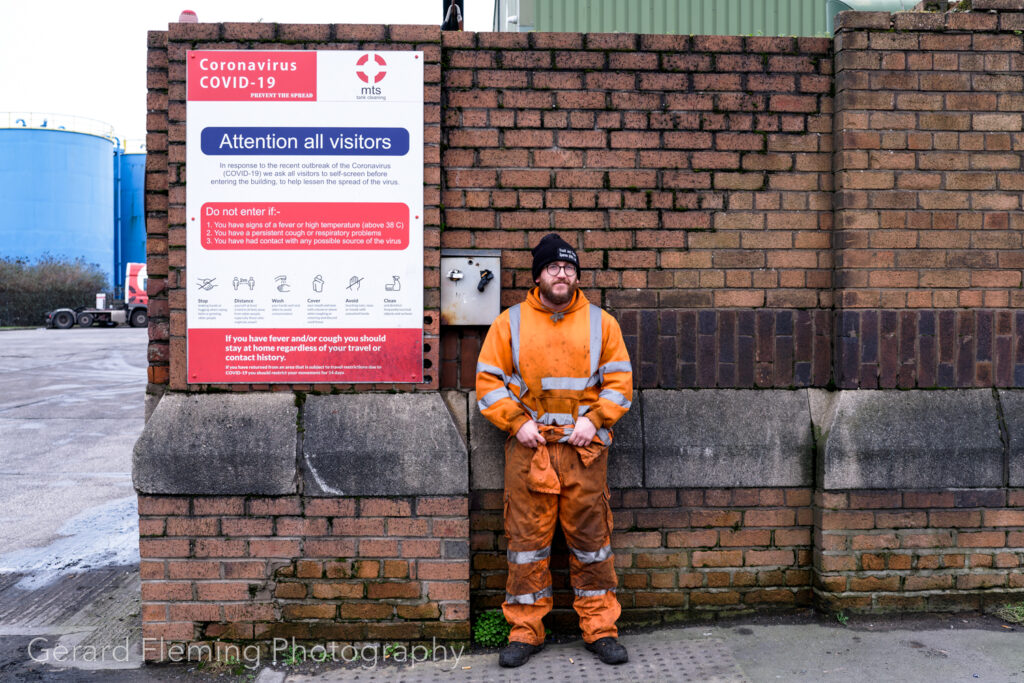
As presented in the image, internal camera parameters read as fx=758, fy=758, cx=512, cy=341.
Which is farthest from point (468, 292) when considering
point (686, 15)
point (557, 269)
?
point (686, 15)

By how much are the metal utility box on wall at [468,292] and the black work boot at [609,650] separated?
63.1 inches

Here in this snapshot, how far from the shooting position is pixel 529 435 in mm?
3406

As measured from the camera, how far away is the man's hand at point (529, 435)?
341 centimetres

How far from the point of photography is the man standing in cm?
343

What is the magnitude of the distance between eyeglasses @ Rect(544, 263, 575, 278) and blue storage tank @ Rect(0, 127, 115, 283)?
48828 millimetres

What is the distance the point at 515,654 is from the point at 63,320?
39093 millimetres

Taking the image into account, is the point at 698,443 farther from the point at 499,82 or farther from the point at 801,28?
the point at 801,28

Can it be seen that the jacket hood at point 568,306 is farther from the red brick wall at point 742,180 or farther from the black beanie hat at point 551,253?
the red brick wall at point 742,180

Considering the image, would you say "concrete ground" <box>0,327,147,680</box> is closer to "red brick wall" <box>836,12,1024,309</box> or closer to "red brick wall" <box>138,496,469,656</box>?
"red brick wall" <box>138,496,469,656</box>

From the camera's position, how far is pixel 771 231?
390cm

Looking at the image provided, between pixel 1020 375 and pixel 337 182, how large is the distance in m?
3.61

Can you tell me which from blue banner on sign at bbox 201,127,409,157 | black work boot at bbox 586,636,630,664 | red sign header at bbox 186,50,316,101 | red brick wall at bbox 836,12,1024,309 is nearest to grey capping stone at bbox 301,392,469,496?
black work boot at bbox 586,636,630,664

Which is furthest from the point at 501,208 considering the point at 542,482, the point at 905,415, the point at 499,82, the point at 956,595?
the point at 956,595

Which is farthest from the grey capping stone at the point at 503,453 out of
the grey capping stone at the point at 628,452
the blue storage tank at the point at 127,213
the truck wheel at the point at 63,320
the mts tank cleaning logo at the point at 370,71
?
the blue storage tank at the point at 127,213
